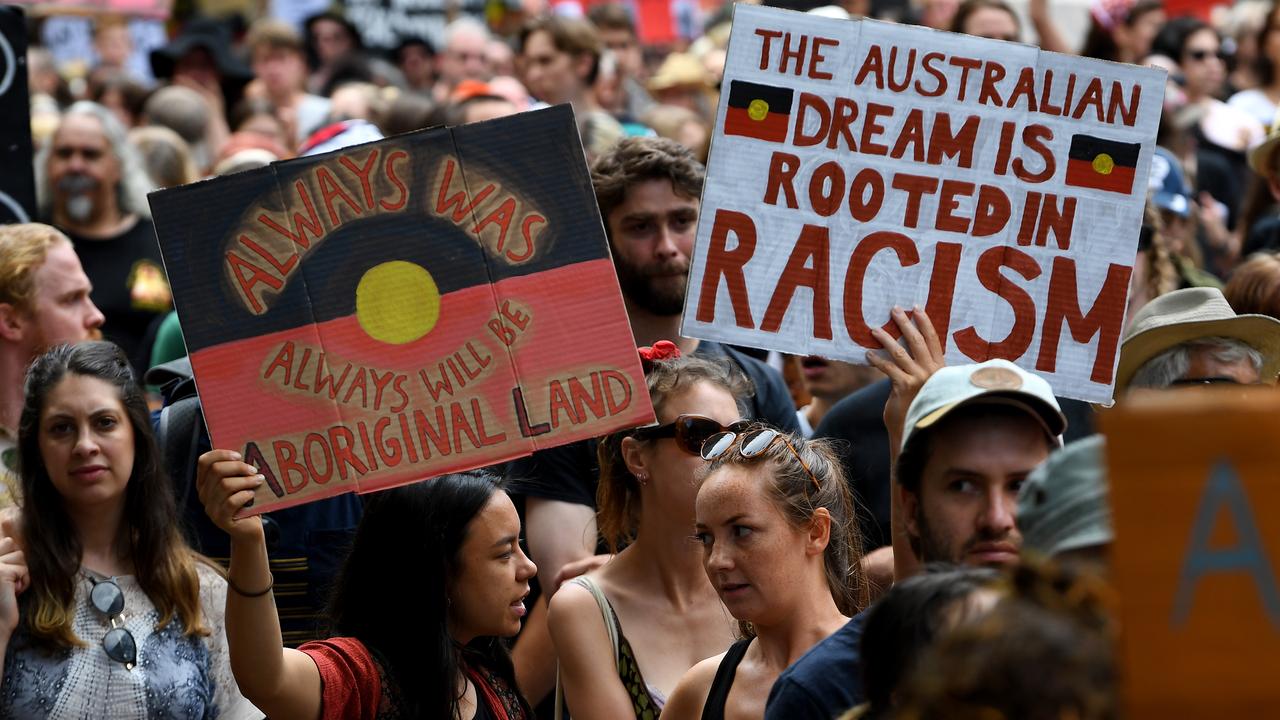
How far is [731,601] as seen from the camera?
3855 millimetres

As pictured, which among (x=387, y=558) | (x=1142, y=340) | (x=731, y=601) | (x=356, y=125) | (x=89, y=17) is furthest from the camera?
(x=89, y=17)

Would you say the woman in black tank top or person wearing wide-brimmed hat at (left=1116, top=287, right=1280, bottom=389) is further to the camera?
person wearing wide-brimmed hat at (left=1116, top=287, right=1280, bottom=389)

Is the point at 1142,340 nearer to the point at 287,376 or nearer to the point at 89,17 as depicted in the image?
the point at 287,376

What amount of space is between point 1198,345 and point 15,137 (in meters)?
3.85

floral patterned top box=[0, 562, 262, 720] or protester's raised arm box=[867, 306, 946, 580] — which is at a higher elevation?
protester's raised arm box=[867, 306, 946, 580]

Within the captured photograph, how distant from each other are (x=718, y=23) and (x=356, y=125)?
612 cm

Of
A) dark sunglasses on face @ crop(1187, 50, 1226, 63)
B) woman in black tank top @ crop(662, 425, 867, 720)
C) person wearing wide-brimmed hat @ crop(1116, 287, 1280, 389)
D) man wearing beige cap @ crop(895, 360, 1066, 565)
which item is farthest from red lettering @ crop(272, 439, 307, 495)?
dark sunglasses on face @ crop(1187, 50, 1226, 63)

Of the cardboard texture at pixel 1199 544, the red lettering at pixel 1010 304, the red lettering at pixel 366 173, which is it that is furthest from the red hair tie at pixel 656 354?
the cardboard texture at pixel 1199 544

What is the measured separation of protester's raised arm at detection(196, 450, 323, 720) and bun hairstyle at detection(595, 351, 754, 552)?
1.20 meters

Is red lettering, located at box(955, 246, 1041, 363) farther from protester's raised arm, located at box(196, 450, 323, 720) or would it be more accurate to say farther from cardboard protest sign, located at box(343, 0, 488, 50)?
cardboard protest sign, located at box(343, 0, 488, 50)

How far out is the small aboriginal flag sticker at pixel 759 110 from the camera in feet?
14.5

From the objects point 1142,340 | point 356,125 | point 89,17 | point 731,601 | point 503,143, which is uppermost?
point 89,17

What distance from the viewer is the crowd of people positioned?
8.18 feet

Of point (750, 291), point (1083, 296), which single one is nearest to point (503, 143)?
point (750, 291)
